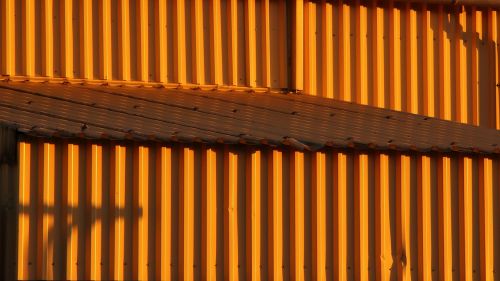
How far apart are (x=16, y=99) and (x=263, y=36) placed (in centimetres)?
412

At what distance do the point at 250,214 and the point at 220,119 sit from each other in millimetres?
1588

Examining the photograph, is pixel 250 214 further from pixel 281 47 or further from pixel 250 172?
pixel 281 47

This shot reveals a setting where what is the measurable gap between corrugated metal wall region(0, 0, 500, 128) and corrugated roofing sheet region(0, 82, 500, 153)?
1.41 feet

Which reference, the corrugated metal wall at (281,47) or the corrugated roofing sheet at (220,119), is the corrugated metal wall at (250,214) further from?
the corrugated metal wall at (281,47)

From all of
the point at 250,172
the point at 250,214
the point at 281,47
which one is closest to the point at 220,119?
the point at 250,172

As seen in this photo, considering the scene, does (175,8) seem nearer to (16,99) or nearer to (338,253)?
(16,99)

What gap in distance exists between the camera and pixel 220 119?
14469 millimetres

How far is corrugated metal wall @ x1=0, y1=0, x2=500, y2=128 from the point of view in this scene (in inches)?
648

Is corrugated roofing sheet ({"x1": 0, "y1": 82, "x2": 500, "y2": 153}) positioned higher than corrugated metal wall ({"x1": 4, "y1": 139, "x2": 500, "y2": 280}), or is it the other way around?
corrugated roofing sheet ({"x1": 0, "y1": 82, "x2": 500, "y2": 153})

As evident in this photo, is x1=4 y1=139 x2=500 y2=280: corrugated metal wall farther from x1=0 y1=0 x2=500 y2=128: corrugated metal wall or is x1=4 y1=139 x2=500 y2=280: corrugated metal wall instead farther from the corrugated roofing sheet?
x1=0 y1=0 x2=500 y2=128: corrugated metal wall

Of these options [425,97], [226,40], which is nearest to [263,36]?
[226,40]

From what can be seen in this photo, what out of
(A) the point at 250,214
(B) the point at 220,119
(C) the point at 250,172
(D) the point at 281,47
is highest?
(D) the point at 281,47

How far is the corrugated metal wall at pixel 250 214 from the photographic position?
12.6 metres

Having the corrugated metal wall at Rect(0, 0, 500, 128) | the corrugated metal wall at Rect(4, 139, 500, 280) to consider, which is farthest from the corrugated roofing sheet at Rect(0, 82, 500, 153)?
the corrugated metal wall at Rect(0, 0, 500, 128)
